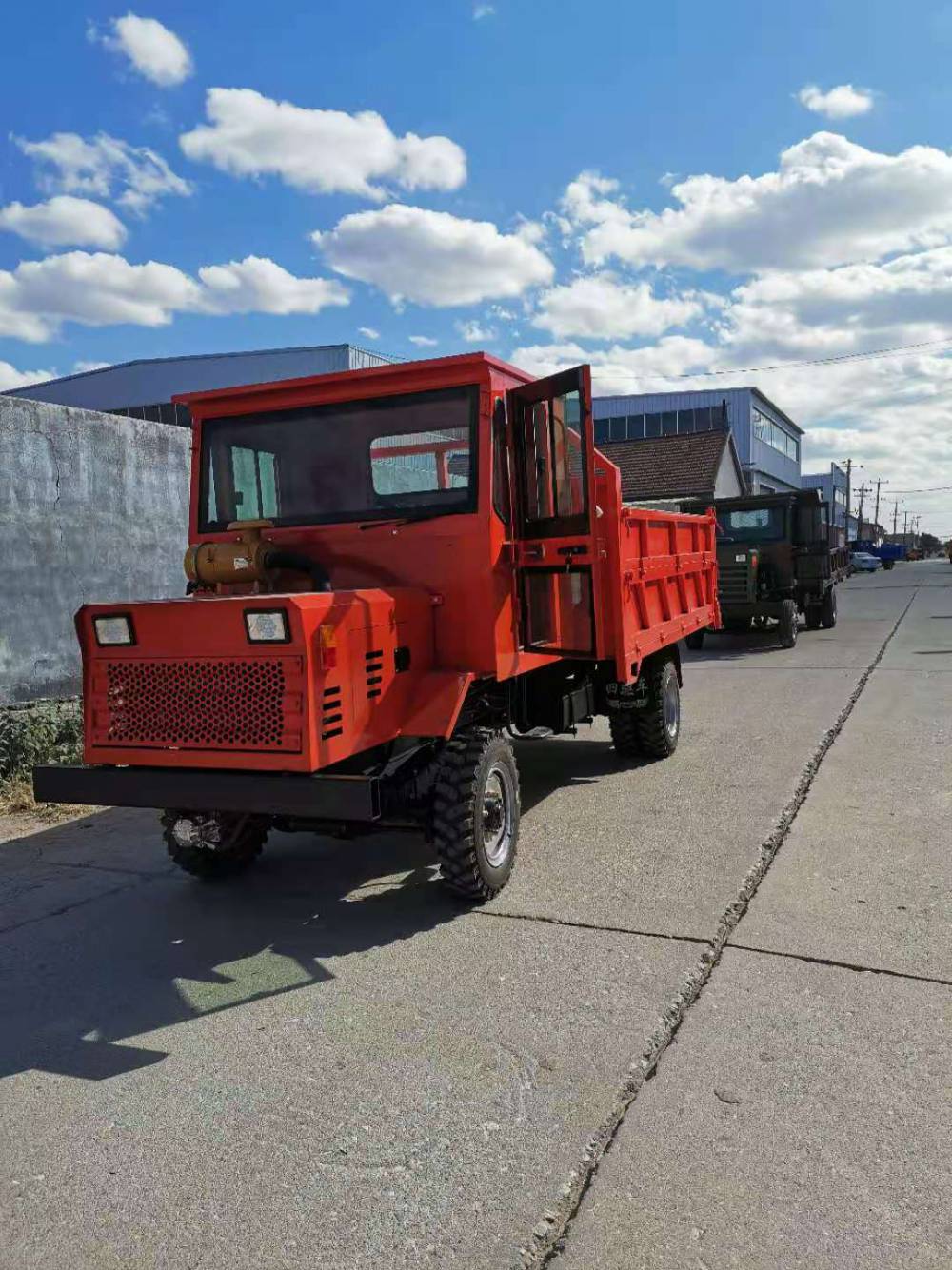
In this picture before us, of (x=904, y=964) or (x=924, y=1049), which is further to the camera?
(x=904, y=964)

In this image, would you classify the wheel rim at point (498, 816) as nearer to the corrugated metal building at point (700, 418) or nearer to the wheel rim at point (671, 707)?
the wheel rim at point (671, 707)

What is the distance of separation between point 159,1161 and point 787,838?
3.95m

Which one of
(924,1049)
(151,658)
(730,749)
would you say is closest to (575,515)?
(151,658)

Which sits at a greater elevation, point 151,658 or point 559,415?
point 559,415

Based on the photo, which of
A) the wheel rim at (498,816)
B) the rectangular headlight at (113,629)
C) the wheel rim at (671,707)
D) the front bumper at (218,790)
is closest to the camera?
the front bumper at (218,790)

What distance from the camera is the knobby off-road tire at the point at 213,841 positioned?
4809 mm

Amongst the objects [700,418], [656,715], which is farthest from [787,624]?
[700,418]

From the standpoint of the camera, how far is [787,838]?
18.6ft

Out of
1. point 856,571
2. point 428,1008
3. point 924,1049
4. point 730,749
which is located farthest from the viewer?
point 856,571

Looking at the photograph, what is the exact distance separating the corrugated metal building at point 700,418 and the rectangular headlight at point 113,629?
51387mm

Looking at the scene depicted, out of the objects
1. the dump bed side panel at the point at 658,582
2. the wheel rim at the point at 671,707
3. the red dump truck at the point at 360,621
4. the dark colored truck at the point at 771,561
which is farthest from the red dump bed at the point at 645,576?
the dark colored truck at the point at 771,561

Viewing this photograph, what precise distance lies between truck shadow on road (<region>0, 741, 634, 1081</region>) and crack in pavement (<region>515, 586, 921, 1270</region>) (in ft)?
4.09

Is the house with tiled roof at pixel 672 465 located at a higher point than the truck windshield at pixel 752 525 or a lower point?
higher

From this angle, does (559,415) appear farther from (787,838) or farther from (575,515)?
(787,838)
